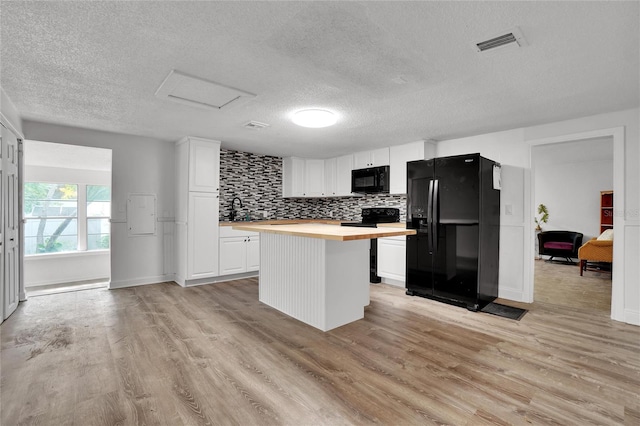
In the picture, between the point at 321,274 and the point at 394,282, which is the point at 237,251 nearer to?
the point at 394,282

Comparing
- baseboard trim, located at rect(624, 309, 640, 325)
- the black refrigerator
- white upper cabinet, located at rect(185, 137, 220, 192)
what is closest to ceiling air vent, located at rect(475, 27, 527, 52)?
the black refrigerator

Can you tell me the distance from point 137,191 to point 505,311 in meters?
5.21

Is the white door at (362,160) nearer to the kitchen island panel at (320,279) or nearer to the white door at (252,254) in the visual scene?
the white door at (252,254)

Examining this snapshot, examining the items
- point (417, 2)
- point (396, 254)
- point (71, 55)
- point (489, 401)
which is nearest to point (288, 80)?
point (417, 2)

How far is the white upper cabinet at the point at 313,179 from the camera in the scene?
625cm

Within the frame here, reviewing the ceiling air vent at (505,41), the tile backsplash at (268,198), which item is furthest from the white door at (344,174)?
the ceiling air vent at (505,41)

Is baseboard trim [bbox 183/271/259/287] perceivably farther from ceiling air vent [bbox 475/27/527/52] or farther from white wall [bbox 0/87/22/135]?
ceiling air vent [bbox 475/27/527/52]

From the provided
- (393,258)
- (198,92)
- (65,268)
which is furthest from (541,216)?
(65,268)

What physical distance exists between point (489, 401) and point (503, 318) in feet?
5.69

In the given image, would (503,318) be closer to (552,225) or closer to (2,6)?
(2,6)

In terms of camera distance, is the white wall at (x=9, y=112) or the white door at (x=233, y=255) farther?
the white door at (x=233, y=255)

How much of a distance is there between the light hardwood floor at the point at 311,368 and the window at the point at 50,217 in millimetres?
2783

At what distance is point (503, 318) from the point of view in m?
3.31

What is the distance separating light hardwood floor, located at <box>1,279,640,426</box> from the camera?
1746 millimetres
